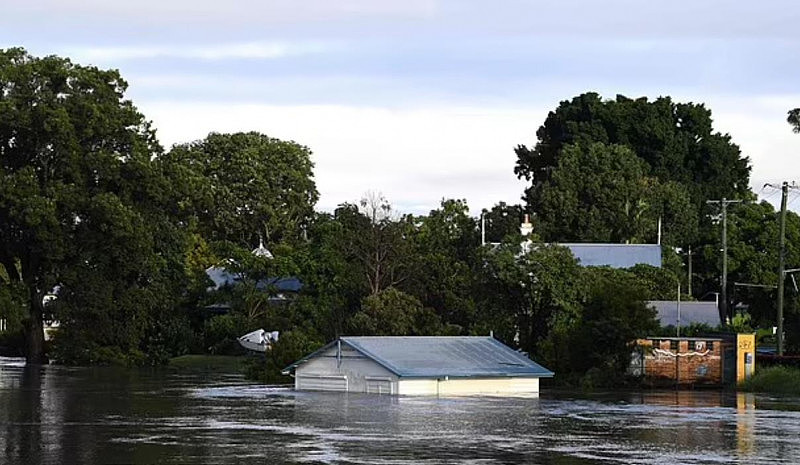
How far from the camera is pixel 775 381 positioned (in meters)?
50.2

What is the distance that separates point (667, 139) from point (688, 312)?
1530 inches

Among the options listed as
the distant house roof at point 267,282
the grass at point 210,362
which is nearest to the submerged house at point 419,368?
the grass at point 210,362

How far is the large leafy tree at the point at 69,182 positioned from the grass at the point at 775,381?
96.5 feet

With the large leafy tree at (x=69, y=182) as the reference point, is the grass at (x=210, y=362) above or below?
below

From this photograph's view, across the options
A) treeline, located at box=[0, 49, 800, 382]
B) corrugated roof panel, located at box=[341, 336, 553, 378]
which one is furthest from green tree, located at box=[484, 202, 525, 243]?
corrugated roof panel, located at box=[341, 336, 553, 378]

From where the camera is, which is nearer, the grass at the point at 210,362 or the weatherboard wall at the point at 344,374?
the weatherboard wall at the point at 344,374

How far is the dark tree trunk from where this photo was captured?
69812 mm

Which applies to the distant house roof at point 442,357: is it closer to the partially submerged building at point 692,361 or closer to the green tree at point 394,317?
the partially submerged building at point 692,361

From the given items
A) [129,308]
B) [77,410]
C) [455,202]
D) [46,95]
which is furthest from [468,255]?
[77,410]

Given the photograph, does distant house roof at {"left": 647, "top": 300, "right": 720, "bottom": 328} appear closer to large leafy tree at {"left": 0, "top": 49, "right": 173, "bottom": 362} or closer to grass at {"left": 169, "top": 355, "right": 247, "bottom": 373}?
grass at {"left": 169, "top": 355, "right": 247, "bottom": 373}

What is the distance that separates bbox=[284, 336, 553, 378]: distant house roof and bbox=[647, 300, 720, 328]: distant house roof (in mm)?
20651

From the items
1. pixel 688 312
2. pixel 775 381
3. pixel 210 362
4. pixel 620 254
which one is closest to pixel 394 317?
pixel 210 362

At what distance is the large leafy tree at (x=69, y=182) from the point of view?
6662cm

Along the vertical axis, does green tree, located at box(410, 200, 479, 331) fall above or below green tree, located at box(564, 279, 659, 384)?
above
